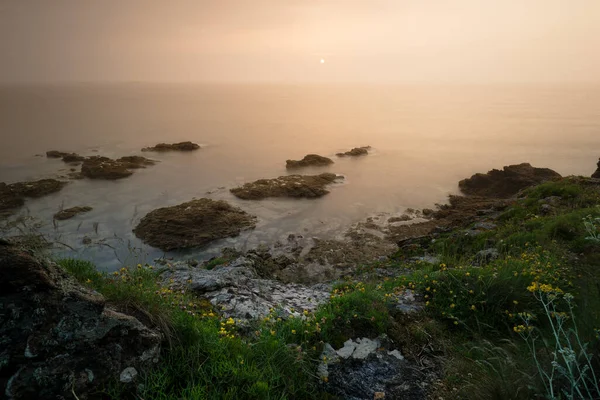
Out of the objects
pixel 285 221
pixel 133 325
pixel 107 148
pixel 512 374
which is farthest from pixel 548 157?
pixel 107 148

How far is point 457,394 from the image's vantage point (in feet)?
12.0

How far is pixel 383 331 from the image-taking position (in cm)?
490

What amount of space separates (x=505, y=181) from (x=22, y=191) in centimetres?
3466

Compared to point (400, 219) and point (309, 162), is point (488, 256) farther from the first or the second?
point (309, 162)

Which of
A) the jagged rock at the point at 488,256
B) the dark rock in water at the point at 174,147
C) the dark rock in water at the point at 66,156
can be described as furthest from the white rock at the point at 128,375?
the dark rock in water at the point at 174,147

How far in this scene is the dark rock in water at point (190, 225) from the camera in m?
16.4

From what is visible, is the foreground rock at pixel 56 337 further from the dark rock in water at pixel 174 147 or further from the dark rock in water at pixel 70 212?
the dark rock in water at pixel 174 147

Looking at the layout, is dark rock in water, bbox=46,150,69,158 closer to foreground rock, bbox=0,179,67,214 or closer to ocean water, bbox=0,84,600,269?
ocean water, bbox=0,84,600,269

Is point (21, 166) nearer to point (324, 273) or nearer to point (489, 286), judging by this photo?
point (324, 273)

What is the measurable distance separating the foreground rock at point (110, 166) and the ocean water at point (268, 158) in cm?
107

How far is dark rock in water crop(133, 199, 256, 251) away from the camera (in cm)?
1642

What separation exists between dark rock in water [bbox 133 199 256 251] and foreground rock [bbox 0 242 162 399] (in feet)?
43.5

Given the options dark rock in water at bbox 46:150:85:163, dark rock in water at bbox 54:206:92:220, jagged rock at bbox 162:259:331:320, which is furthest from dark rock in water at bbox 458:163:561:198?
dark rock in water at bbox 46:150:85:163

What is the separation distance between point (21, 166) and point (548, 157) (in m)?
53.1
